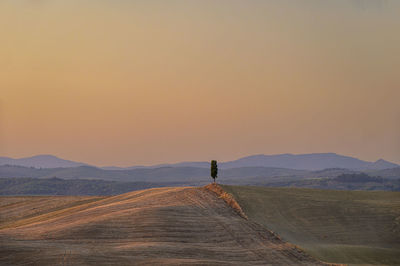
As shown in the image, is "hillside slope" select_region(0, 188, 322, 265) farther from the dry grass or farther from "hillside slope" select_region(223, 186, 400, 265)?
"hillside slope" select_region(223, 186, 400, 265)

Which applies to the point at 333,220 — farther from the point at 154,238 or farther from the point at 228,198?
the point at 154,238

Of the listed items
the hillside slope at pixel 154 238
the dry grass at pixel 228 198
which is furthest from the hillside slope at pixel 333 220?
the hillside slope at pixel 154 238

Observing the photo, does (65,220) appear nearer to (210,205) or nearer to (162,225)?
(162,225)

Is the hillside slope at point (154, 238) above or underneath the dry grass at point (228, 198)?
underneath

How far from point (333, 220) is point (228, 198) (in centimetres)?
1196

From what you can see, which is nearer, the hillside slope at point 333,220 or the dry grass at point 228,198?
the hillside slope at point 333,220

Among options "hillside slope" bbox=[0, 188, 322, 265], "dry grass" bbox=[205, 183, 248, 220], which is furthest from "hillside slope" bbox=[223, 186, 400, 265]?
"hillside slope" bbox=[0, 188, 322, 265]

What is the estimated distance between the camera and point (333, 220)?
2146 inches

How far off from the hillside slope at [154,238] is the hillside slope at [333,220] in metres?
3.33

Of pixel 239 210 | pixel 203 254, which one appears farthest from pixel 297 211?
pixel 203 254

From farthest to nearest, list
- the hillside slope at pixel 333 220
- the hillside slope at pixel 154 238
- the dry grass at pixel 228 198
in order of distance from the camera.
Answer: the dry grass at pixel 228 198 < the hillside slope at pixel 333 220 < the hillside slope at pixel 154 238

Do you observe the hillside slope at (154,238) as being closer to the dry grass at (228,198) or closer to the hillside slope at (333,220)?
the dry grass at (228,198)

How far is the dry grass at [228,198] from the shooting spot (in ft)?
175

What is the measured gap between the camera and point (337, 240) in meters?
48.6
